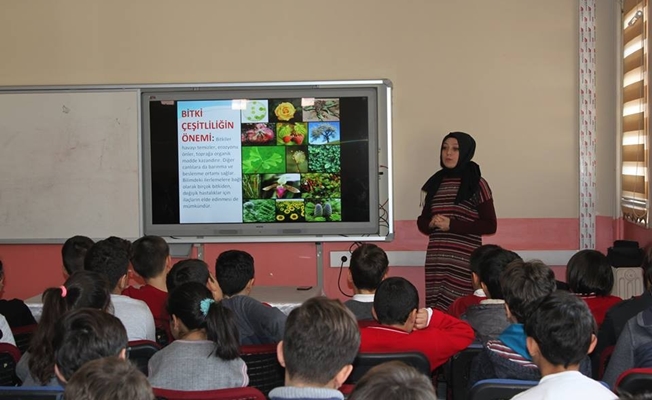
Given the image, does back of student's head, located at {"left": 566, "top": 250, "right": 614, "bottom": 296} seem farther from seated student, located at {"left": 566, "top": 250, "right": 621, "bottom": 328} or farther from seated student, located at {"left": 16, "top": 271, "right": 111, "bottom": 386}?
seated student, located at {"left": 16, "top": 271, "right": 111, "bottom": 386}

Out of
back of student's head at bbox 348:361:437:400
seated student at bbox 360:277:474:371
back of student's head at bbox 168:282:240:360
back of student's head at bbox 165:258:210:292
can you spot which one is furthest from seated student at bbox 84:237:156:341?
back of student's head at bbox 348:361:437:400

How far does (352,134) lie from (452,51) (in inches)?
35.8

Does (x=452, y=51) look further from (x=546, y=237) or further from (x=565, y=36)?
(x=546, y=237)

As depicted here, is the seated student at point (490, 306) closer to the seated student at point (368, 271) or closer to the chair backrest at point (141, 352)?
the seated student at point (368, 271)

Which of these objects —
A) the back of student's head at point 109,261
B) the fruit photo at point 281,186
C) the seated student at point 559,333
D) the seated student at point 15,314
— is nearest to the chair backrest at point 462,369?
the seated student at point 559,333

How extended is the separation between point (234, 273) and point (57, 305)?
88cm

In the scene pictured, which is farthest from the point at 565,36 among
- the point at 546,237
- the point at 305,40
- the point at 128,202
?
the point at 128,202

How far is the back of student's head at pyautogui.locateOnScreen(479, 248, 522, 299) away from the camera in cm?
344

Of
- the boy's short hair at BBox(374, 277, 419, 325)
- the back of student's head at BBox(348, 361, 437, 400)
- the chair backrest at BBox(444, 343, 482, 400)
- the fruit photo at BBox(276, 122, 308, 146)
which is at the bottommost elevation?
the chair backrest at BBox(444, 343, 482, 400)

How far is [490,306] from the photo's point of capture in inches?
131

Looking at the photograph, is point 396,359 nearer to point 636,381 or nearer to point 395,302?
point 395,302

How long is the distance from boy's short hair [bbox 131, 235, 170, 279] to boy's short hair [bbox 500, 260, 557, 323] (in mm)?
1805

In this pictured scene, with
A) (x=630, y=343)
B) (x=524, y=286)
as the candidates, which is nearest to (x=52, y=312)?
(x=524, y=286)

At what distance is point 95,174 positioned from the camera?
5.83 metres
